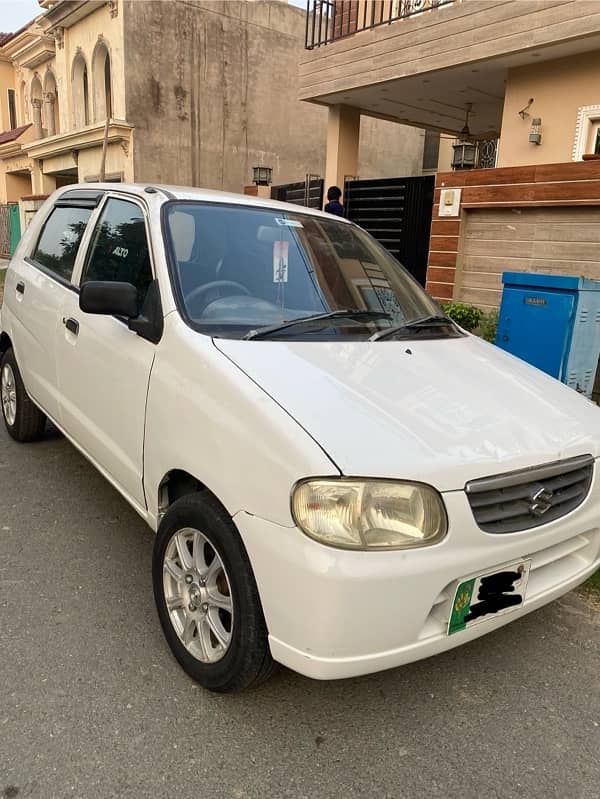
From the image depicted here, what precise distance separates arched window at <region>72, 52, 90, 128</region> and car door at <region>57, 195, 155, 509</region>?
1770 centimetres

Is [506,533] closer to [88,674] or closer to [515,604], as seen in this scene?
[515,604]

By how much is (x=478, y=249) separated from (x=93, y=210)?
5474 millimetres

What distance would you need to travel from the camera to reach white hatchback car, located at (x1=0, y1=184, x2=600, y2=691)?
75.5 inches

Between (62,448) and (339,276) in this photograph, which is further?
(62,448)

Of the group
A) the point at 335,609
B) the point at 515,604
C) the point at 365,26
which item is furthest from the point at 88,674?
the point at 365,26

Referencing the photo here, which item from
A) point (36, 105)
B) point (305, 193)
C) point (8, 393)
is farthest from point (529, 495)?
point (36, 105)

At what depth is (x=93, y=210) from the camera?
3.73m

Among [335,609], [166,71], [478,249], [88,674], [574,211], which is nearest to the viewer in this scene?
[335,609]

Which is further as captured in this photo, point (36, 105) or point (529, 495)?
point (36, 105)

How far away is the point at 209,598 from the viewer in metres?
2.34

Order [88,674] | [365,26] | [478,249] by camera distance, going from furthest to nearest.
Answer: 1. [365,26]
2. [478,249]
3. [88,674]

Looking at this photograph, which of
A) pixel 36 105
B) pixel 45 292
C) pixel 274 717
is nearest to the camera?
pixel 274 717

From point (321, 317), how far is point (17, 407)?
2.83 metres

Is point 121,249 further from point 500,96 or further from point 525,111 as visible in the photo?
point 500,96
